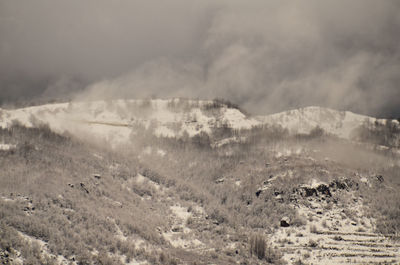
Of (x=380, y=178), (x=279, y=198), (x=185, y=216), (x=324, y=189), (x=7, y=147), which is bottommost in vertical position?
(x=185, y=216)

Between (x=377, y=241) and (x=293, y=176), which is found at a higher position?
(x=293, y=176)

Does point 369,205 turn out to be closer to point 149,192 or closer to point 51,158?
point 149,192

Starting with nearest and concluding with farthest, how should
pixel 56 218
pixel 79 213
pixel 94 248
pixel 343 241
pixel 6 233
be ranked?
pixel 6 233, pixel 94 248, pixel 56 218, pixel 79 213, pixel 343 241

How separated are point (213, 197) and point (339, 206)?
2077 inches

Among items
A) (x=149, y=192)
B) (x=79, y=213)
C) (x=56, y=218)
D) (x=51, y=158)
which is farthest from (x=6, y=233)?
(x=149, y=192)

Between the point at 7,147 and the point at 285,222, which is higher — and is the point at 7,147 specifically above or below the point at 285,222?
above

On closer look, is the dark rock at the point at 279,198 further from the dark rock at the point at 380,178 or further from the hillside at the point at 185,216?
the dark rock at the point at 380,178

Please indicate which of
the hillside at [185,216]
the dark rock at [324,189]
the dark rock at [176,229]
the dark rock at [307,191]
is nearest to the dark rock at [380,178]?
the hillside at [185,216]

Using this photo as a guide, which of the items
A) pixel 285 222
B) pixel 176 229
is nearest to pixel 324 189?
pixel 285 222

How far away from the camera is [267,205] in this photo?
175500mm

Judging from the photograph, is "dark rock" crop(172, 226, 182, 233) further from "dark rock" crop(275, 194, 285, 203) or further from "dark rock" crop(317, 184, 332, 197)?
"dark rock" crop(317, 184, 332, 197)

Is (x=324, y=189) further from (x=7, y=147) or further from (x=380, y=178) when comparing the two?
(x=7, y=147)

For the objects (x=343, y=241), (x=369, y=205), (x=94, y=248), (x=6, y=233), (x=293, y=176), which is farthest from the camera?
(x=293, y=176)

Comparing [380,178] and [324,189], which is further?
[380,178]
